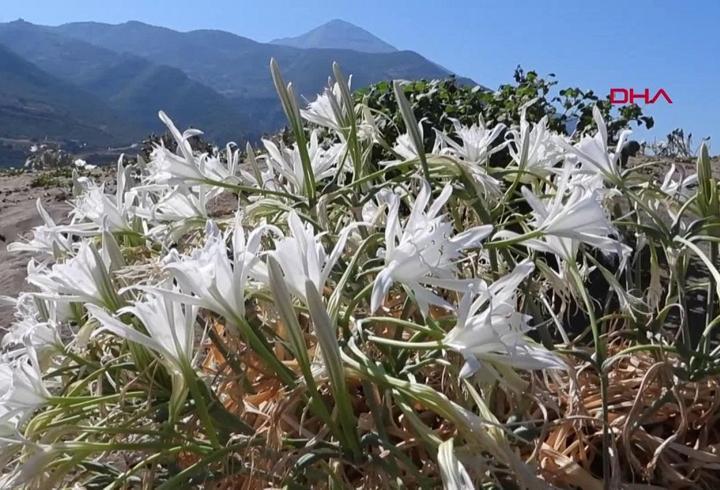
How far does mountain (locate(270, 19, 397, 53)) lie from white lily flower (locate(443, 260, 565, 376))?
12891 centimetres

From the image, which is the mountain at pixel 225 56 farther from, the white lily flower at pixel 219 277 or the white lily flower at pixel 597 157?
the white lily flower at pixel 219 277

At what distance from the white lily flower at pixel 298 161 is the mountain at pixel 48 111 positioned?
155 ft

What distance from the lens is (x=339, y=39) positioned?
132m

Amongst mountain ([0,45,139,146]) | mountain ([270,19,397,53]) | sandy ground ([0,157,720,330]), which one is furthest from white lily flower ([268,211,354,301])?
mountain ([270,19,397,53])

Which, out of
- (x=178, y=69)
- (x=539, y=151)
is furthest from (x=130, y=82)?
(x=539, y=151)

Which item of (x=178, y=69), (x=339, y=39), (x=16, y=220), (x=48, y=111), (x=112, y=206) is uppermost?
(x=339, y=39)

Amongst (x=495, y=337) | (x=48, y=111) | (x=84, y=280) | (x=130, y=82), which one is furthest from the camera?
(x=130, y=82)

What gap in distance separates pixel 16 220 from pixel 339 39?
13209 centimetres

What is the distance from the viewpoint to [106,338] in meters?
0.70

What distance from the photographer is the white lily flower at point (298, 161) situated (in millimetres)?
793

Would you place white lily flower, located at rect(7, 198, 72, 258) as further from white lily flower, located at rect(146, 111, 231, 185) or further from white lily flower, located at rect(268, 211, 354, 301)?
white lily flower, located at rect(268, 211, 354, 301)

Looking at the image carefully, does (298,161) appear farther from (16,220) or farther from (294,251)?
(16,220)

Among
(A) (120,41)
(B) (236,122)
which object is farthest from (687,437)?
(A) (120,41)

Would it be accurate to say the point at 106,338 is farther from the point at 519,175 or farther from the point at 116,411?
the point at 519,175
